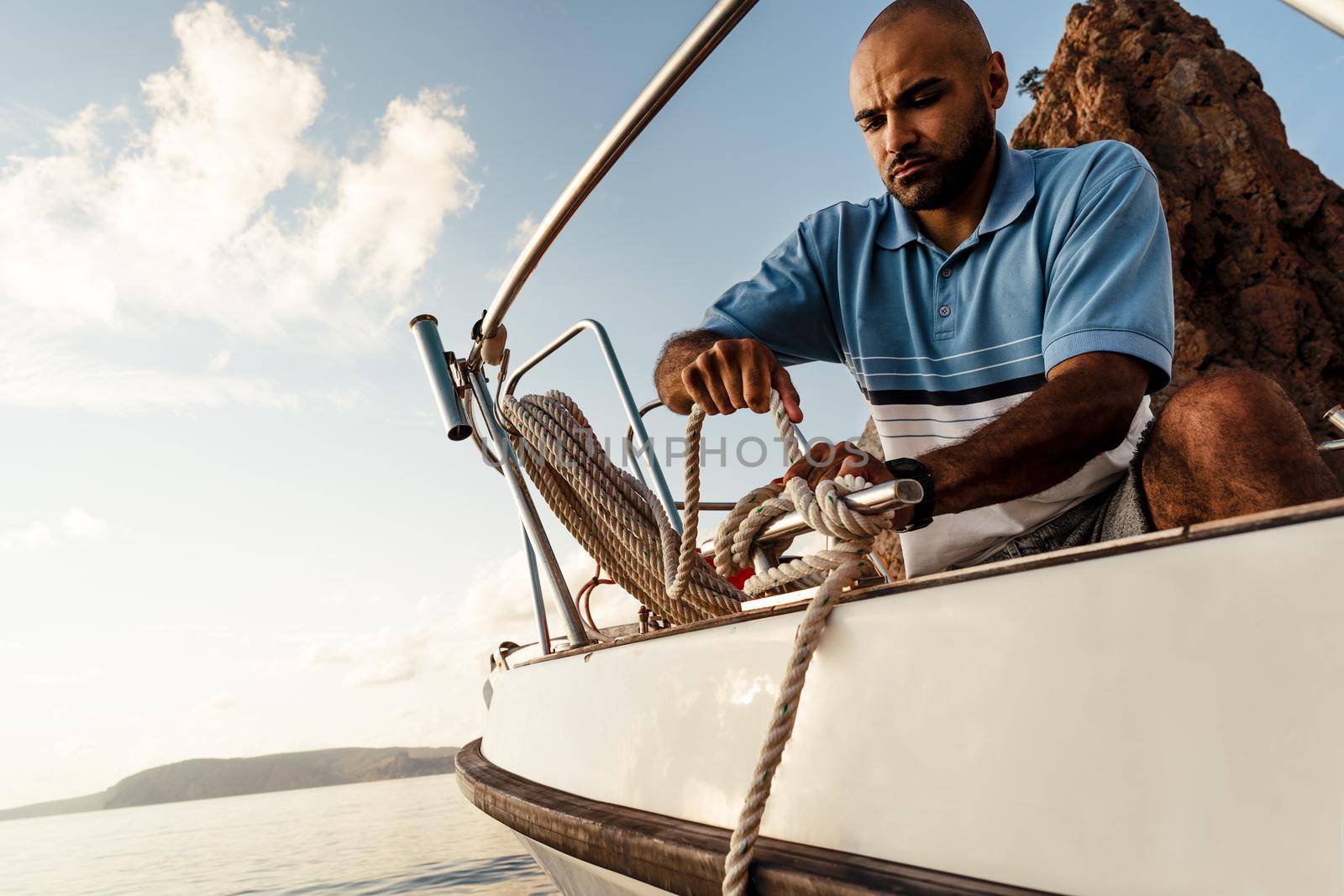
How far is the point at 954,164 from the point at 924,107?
0.38ft

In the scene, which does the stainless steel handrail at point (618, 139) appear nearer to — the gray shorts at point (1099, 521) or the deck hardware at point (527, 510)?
the deck hardware at point (527, 510)

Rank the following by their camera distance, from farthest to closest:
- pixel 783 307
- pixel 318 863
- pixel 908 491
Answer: pixel 318 863
pixel 783 307
pixel 908 491

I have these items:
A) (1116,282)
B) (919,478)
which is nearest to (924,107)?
(1116,282)

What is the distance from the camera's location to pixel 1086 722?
0.63 metres

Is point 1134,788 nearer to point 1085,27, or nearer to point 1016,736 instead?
point 1016,736

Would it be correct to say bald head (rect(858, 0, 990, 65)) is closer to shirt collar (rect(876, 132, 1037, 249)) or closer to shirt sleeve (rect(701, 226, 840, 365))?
shirt collar (rect(876, 132, 1037, 249))

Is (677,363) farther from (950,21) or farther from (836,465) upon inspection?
(950,21)

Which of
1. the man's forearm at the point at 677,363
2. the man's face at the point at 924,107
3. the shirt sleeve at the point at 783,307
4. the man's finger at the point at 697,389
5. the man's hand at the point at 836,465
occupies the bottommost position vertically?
the man's hand at the point at 836,465

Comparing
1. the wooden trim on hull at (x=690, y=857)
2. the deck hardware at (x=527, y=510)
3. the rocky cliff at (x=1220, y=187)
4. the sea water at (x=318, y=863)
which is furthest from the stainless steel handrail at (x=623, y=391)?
the rocky cliff at (x=1220, y=187)

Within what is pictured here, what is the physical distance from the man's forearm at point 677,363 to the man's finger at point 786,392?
314 mm

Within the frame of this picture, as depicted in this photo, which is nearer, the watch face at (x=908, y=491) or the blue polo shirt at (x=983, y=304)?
the watch face at (x=908, y=491)

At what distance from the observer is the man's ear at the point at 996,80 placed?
1492 mm

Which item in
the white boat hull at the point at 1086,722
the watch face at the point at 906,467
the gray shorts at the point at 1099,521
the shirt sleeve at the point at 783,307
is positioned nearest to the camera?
the white boat hull at the point at 1086,722

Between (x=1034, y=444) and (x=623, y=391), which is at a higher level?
(x=623, y=391)
